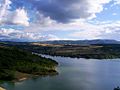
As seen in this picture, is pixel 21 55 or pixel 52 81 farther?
pixel 21 55

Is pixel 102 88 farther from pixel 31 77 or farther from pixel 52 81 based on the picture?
pixel 31 77

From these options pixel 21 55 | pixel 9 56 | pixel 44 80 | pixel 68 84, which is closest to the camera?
pixel 68 84

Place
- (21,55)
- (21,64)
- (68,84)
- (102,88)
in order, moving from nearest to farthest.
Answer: (102,88) → (68,84) → (21,64) → (21,55)

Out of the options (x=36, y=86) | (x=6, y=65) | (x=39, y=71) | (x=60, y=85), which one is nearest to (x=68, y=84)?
(x=60, y=85)

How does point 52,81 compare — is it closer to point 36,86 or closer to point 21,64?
point 36,86

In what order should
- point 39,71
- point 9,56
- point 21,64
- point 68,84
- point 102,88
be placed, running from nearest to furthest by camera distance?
point 102,88 → point 68,84 → point 39,71 → point 21,64 → point 9,56

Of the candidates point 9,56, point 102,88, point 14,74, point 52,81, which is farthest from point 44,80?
point 9,56

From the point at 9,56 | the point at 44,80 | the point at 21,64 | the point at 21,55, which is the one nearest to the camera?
the point at 44,80

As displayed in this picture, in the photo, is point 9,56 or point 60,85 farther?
point 9,56
